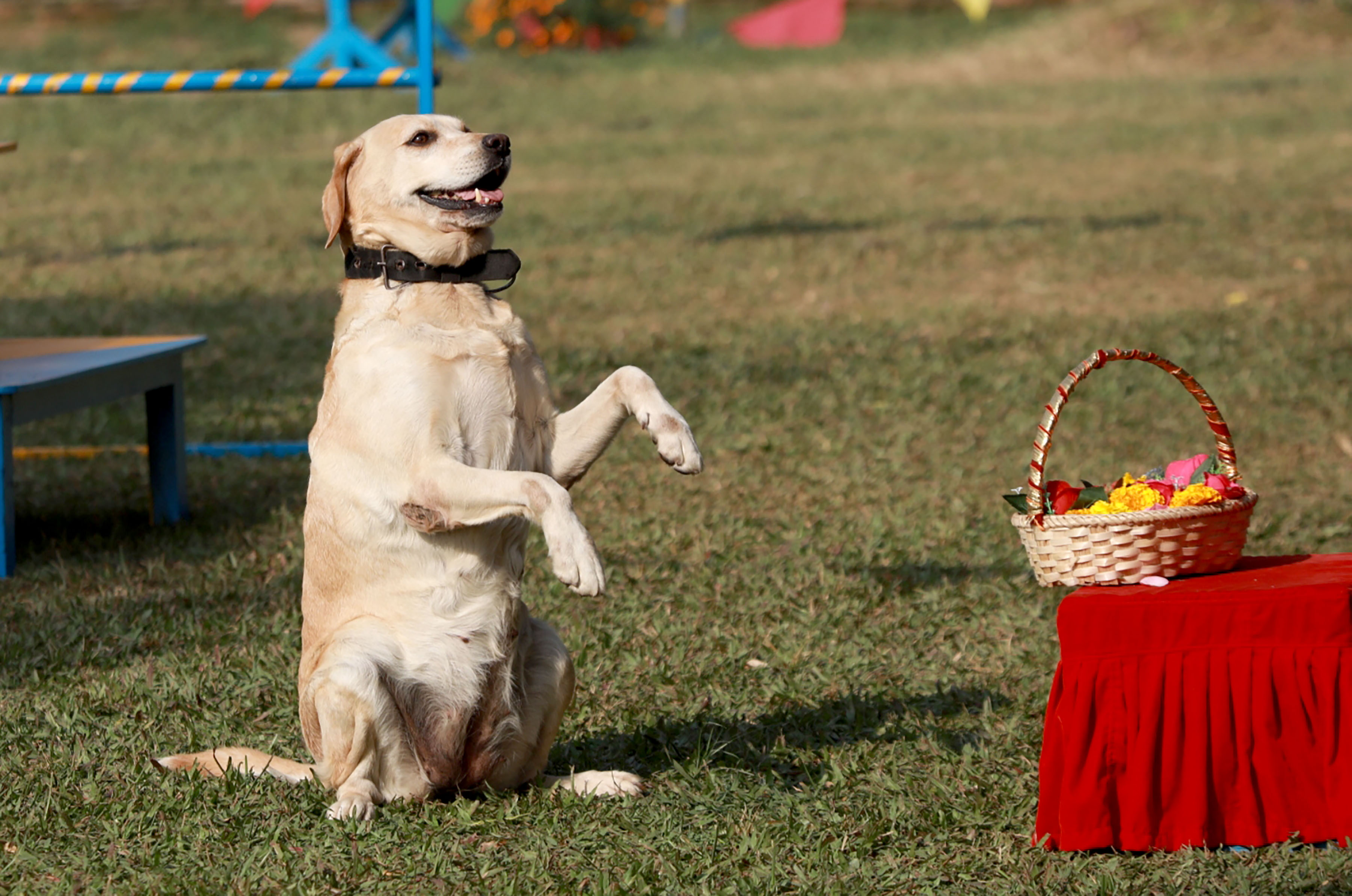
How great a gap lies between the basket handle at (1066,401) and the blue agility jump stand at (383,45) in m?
3.33

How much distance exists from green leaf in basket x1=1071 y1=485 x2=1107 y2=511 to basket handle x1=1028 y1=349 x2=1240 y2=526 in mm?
140

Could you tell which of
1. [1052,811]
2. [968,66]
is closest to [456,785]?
[1052,811]

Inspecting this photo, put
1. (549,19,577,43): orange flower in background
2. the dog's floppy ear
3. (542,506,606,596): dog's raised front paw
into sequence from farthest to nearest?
(549,19,577,43): orange flower in background
the dog's floppy ear
(542,506,606,596): dog's raised front paw

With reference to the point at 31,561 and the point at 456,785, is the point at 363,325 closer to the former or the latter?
the point at 456,785

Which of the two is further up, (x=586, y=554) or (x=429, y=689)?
(x=586, y=554)

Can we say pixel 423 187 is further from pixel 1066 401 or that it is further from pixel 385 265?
pixel 1066 401

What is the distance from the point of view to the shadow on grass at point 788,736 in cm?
391

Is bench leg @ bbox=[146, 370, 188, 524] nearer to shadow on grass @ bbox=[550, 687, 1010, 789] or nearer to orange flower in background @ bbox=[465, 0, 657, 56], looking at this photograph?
shadow on grass @ bbox=[550, 687, 1010, 789]

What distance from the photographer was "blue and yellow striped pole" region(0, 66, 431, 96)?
6.04m

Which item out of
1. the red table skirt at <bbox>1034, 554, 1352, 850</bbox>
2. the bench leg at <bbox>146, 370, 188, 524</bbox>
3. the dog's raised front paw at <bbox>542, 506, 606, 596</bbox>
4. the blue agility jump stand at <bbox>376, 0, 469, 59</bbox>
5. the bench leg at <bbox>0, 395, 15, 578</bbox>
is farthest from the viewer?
the blue agility jump stand at <bbox>376, 0, 469, 59</bbox>

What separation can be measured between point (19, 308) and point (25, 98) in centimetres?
1109

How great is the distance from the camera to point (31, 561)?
5.56 metres

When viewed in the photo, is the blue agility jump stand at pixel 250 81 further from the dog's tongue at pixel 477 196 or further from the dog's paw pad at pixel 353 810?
the dog's paw pad at pixel 353 810

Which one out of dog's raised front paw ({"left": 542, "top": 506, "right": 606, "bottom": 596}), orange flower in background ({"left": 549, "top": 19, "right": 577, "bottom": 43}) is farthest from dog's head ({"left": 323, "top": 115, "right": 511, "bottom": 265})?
orange flower in background ({"left": 549, "top": 19, "right": 577, "bottom": 43})
